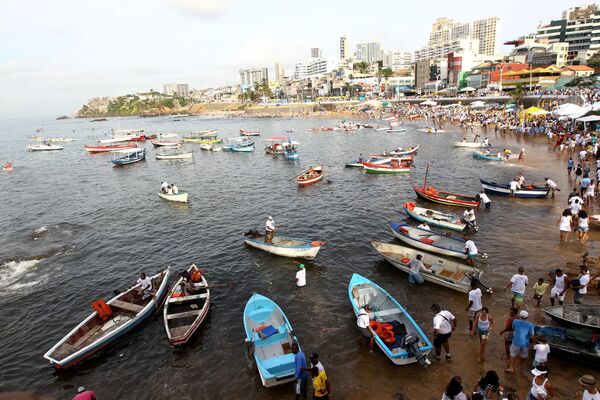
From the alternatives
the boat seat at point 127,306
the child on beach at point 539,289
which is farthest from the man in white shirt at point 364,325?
the boat seat at point 127,306

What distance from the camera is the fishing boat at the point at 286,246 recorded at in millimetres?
22094

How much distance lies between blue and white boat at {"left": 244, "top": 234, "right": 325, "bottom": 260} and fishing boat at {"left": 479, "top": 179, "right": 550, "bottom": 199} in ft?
64.7

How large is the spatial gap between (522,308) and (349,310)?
784cm

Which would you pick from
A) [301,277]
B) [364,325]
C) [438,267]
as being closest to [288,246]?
[301,277]

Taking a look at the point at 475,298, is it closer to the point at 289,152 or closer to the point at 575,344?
the point at 575,344

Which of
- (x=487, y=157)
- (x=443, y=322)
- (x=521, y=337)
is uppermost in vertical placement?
(x=487, y=157)

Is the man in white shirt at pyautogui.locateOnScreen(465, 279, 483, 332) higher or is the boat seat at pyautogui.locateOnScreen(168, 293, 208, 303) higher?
the man in white shirt at pyautogui.locateOnScreen(465, 279, 483, 332)

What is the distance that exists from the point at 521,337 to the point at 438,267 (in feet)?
25.3

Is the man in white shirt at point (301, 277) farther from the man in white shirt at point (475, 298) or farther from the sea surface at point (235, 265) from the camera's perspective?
the man in white shirt at point (475, 298)

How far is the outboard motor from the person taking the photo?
41.6 ft

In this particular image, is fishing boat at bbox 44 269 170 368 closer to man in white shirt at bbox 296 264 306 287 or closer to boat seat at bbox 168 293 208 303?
boat seat at bbox 168 293 208 303

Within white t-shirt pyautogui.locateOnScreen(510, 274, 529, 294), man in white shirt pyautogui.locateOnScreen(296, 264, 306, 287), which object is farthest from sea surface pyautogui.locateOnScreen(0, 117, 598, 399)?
white t-shirt pyautogui.locateOnScreen(510, 274, 529, 294)

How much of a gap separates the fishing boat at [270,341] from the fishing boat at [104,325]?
217 inches

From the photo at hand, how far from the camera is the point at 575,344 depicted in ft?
40.8
